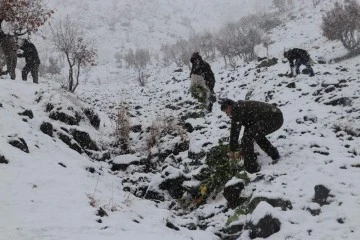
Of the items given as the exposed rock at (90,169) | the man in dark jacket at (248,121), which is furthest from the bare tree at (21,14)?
the man in dark jacket at (248,121)

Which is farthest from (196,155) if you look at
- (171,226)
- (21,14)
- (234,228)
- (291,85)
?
(21,14)

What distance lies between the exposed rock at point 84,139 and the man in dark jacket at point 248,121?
3.45 metres

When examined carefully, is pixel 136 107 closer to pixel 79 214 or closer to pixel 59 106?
pixel 59 106

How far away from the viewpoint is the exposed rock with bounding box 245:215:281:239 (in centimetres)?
425

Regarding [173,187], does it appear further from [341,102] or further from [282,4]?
[282,4]

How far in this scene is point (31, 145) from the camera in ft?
20.5

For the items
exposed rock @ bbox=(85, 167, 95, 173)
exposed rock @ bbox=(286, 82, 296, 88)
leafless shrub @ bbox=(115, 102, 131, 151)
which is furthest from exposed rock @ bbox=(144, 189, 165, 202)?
exposed rock @ bbox=(286, 82, 296, 88)

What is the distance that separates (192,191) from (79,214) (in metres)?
2.24

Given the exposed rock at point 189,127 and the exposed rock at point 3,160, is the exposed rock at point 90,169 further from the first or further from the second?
the exposed rock at point 189,127

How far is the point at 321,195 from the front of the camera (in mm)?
4699

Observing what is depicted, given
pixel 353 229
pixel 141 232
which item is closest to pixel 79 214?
pixel 141 232

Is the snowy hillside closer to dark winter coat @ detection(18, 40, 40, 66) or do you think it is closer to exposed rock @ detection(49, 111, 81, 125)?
exposed rock @ detection(49, 111, 81, 125)

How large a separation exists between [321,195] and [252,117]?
173cm

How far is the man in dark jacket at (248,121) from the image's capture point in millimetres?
5934
